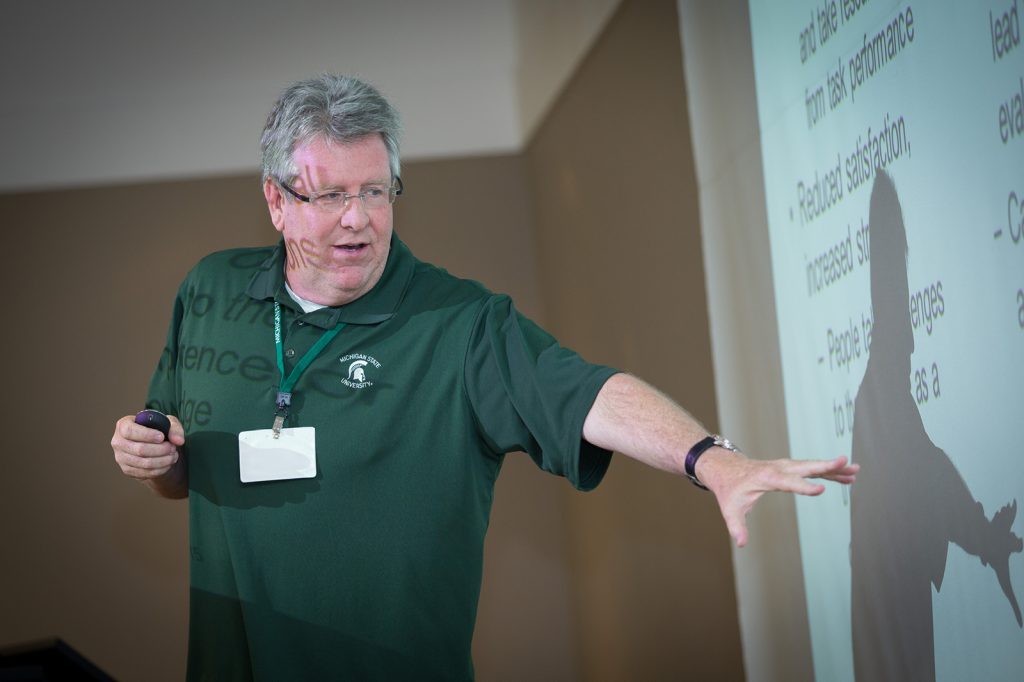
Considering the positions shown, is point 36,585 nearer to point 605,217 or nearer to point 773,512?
point 605,217

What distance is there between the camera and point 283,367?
204 cm

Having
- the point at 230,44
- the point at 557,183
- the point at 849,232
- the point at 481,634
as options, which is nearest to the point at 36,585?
the point at 481,634

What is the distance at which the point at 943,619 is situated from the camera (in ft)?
6.70

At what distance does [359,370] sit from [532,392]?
0.38 meters

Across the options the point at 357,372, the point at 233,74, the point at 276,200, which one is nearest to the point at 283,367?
the point at 357,372

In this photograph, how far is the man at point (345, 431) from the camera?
1926 millimetres

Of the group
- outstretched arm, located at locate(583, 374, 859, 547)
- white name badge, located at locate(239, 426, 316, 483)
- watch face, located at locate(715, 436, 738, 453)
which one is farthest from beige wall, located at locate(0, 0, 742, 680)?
watch face, located at locate(715, 436, 738, 453)

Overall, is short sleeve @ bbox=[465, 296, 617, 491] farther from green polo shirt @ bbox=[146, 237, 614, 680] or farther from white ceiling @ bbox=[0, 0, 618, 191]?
white ceiling @ bbox=[0, 0, 618, 191]

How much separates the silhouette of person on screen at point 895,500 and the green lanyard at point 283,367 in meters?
1.08

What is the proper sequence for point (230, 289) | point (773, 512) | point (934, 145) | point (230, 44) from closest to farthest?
point (934, 145) → point (230, 289) → point (773, 512) → point (230, 44)

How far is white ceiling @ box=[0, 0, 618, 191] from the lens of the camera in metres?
4.75

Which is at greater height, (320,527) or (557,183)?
(557,183)

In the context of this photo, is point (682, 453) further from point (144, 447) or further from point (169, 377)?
point (169, 377)

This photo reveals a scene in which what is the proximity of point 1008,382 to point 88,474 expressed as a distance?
172 inches
